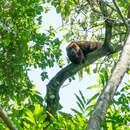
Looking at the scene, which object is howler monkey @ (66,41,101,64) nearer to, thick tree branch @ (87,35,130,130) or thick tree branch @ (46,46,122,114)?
thick tree branch @ (46,46,122,114)

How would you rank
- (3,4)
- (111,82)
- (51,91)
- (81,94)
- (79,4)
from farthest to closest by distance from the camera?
(3,4) < (79,4) < (51,91) < (81,94) < (111,82)

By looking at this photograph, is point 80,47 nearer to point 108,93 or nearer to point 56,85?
point 56,85

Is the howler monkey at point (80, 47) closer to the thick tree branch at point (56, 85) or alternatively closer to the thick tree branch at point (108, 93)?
the thick tree branch at point (56, 85)

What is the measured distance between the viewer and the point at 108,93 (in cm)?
374

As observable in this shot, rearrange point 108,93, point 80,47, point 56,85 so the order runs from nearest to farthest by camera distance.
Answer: point 108,93
point 56,85
point 80,47

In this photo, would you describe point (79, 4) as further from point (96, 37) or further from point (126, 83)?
point (126, 83)

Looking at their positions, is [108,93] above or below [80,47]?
below

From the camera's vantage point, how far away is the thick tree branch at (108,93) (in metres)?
3.36

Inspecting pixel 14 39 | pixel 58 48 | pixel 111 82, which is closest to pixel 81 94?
pixel 111 82

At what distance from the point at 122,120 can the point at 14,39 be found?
5.88m

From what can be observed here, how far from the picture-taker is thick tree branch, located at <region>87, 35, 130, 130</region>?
11.0ft

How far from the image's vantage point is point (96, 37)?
10.8 metres

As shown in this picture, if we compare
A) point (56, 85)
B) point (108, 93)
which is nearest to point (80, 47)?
point (56, 85)

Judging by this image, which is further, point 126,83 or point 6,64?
point 6,64
